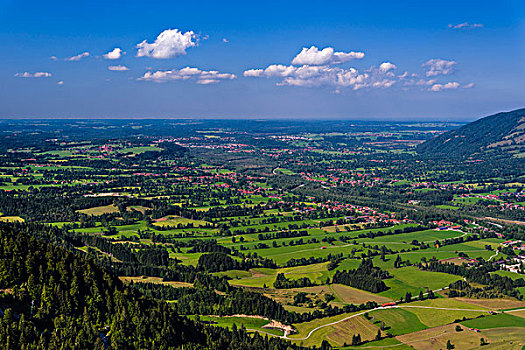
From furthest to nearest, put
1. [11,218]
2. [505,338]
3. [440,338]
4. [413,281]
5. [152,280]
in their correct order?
[11,218]
[413,281]
[152,280]
[440,338]
[505,338]

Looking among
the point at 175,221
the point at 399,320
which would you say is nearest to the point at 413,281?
the point at 399,320

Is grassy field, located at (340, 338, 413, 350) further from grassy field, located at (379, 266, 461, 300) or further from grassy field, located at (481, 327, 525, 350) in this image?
grassy field, located at (379, 266, 461, 300)

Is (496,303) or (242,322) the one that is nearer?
(242,322)

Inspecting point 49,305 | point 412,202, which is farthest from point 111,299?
point 412,202

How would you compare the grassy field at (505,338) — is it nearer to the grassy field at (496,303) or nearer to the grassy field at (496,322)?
the grassy field at (496,322)

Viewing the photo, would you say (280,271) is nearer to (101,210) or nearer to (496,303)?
(496,303)

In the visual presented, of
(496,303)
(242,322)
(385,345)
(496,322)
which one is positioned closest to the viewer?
(385,345)

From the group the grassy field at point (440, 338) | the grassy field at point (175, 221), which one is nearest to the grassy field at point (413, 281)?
the grassy field at point (440, 338)

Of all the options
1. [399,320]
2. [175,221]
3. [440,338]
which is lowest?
[440,338]

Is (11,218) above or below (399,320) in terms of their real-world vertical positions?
above
